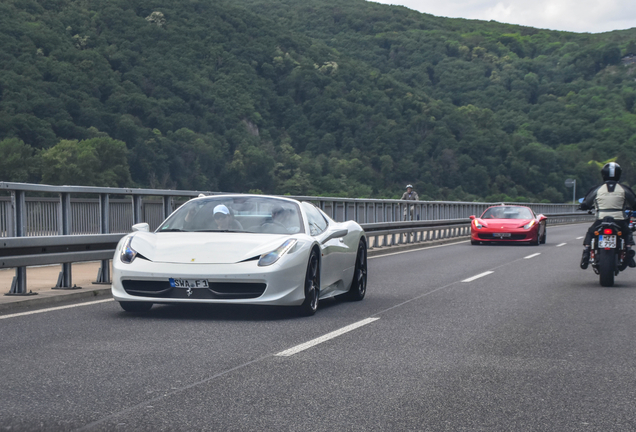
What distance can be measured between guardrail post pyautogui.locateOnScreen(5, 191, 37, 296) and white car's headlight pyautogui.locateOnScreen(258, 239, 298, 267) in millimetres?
3058

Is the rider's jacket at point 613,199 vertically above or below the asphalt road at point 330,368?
above

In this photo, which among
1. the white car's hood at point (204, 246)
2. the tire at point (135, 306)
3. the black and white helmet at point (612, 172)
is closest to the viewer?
the white car's hood at point (204, 246)

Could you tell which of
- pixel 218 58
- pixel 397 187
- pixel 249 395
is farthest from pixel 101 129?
pixel 249 395

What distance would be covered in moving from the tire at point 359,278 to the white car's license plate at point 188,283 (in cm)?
271

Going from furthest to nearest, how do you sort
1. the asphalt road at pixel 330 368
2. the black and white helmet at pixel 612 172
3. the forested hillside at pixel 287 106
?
the forested hillside at pixel 287 106 → the black and white helmet at pixel 612 172 → the asphalt road at pixel 330 368

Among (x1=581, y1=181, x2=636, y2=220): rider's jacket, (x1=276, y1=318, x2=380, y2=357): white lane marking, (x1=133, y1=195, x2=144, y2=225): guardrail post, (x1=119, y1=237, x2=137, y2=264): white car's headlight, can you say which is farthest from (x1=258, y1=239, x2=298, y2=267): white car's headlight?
(x1=581, y1=181, x2=636, y2=220): rider's jacket

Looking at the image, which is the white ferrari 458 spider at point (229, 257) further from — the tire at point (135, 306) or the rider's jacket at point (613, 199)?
the rider's jacket at point (613, 199)

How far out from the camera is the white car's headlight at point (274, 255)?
7.93 meters

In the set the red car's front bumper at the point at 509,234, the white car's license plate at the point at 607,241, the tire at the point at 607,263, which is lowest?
the red car's front bumper at the point at 509,234

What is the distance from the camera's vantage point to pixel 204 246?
8.07m

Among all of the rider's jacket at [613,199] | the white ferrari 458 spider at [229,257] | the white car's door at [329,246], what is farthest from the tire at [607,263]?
the white ferrari 458 spider at [229,257]

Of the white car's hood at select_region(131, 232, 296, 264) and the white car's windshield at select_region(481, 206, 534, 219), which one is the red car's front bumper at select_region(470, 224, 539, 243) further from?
the white car's hood at select_region(131, 232, 296, 264)

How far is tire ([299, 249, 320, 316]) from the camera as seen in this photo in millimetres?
8422

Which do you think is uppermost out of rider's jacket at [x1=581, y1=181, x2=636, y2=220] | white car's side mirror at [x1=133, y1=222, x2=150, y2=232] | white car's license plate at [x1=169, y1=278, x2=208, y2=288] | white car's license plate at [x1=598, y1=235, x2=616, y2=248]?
rider's jacket at [x1=581, y1=181, x2=636, y2=220]
